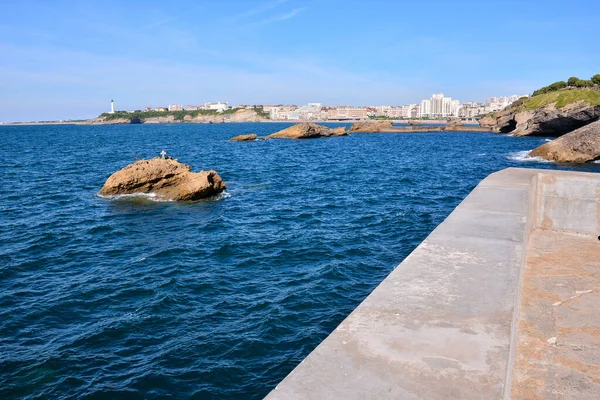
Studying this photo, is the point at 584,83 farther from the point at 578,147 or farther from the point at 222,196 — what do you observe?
the point at 222,196

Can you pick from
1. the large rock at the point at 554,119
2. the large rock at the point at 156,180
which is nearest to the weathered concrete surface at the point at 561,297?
the large rock at the point at 156,180

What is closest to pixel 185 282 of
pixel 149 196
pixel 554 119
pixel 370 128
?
pixel 149 196

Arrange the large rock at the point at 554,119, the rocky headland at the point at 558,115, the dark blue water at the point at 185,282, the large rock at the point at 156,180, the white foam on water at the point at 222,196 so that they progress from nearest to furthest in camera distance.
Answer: the dark blue water at the point at 185,282 → the white foam on water at the point at 222,196 → the large rock at the point at 156,180 → the large rock at the point at 554,119 → the rocky headland at the point at 558,115

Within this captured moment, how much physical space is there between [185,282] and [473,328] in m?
9.03

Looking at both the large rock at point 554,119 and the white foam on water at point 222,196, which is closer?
the white foam on water at point 222,196

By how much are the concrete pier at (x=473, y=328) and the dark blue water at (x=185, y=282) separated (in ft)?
10.9

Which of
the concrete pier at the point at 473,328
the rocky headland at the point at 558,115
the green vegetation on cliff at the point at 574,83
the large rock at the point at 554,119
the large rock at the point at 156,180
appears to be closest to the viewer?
the concrete pier at the point at 473,328

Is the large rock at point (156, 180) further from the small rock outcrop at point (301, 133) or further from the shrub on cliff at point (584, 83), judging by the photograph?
the shrub on cliff at point (584, 83)

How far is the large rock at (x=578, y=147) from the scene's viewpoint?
1437 inches

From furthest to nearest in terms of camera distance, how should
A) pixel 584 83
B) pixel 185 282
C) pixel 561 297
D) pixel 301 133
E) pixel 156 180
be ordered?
pixel 584 83
pixel 301 133
pixel 156 180
pixel 185 282
pixel 561 297

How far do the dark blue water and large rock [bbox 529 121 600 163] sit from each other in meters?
16.9

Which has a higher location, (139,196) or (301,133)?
(301,133)

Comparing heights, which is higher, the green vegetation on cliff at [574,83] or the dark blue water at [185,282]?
the green vegetation on cliff at [574,83]

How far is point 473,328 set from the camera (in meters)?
4.80
